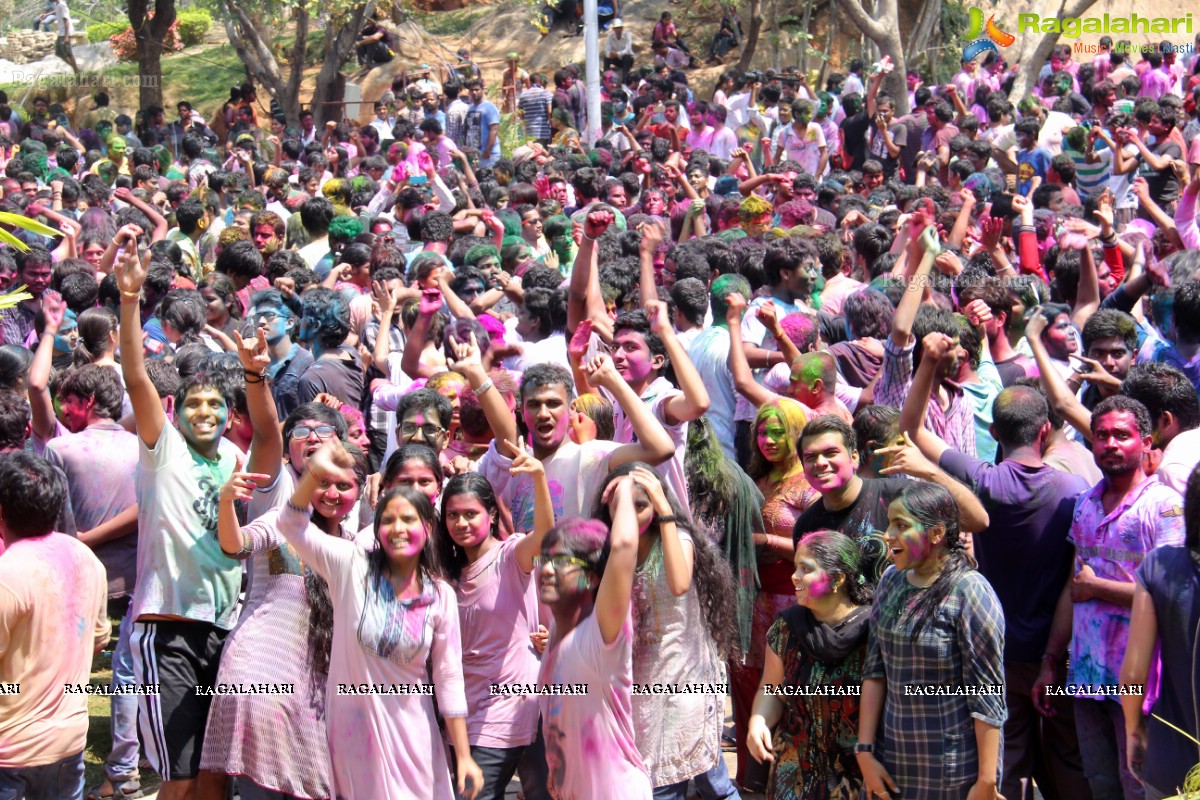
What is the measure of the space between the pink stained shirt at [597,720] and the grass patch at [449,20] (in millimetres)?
24867

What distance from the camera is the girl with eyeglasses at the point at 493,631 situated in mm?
4633

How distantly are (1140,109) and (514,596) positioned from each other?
9.41m

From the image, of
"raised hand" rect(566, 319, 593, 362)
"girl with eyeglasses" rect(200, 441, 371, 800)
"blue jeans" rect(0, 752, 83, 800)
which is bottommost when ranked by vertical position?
"blue jeans" rect(0, 752, 83, 800)

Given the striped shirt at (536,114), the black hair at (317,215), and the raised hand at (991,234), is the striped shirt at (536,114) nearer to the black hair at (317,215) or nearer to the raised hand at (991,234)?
the black hair at (317,215)

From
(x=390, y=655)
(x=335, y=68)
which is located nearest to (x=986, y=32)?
(x=335, y=68)

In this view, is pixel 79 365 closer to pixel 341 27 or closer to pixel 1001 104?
pixel 1001 104

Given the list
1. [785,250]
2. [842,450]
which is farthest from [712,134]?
[842,450]

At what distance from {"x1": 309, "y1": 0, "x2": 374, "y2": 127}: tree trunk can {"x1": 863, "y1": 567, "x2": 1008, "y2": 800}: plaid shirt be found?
1987 centimetres

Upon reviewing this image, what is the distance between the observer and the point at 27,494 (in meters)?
4.42

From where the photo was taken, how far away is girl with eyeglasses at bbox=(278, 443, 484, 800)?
429 cm

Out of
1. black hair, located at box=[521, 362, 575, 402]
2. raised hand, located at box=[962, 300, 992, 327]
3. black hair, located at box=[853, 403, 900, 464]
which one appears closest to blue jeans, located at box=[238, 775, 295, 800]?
black hair, located at box=[521, 362, 575, 402]

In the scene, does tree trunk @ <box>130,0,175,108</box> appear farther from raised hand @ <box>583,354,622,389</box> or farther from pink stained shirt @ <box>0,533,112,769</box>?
raised hand @ <box>583,354,622,389</box>

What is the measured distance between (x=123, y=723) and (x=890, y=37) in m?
13.5

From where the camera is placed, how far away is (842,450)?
16.0 ft
